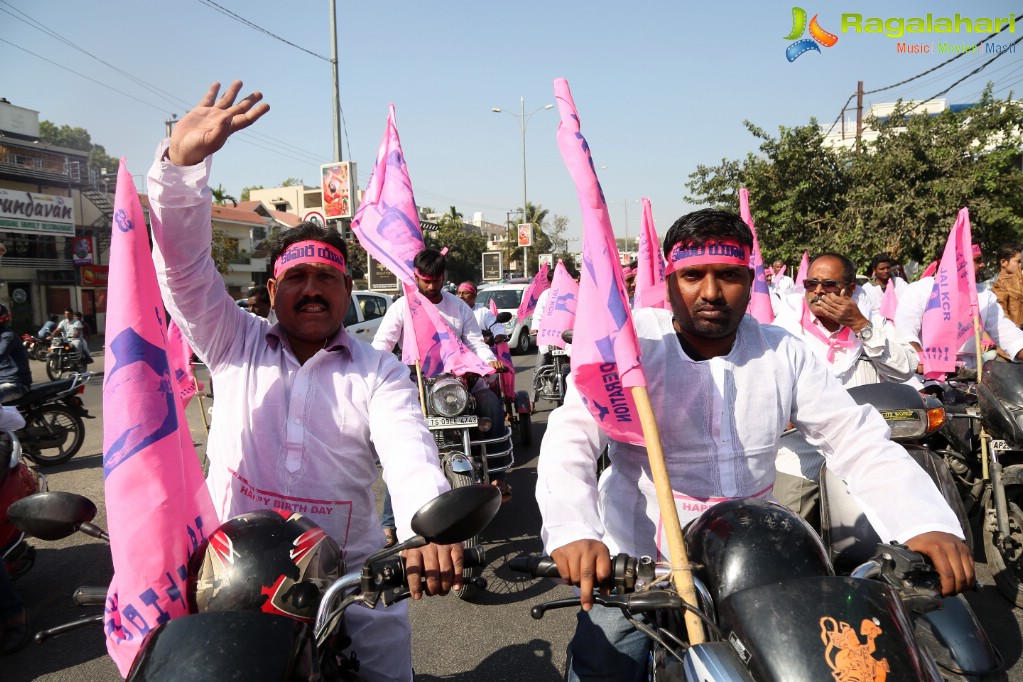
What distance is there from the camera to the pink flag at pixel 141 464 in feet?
5.54

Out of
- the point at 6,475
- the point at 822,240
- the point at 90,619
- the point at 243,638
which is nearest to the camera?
the point at 243,638

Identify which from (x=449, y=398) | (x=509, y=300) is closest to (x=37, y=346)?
(x=509, y=300)

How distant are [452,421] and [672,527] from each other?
3901mm

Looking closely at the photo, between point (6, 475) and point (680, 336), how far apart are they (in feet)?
14.2

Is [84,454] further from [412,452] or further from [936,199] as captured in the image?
[936,199]

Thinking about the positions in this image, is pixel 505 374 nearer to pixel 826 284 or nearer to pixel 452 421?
pixel 452 421

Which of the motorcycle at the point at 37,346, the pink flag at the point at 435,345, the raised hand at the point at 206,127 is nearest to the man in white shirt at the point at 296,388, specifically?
the raised hand at the point at 206,127

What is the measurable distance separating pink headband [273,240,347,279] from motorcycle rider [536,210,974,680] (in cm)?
91

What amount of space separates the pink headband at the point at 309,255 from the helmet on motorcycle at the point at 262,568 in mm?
939

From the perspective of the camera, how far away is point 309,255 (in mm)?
2418

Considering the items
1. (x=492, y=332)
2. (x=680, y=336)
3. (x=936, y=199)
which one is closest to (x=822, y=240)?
(x=936, y=199)

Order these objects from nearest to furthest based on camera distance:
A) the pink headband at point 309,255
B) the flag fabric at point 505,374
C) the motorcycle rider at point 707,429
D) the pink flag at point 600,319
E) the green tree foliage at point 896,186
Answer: the pink flag at point 600,319
the motorcycle rider at point 707,429
the pink headband at point 309,255
the flag fabric at point 505,374
the green tree foliage at point 896,186

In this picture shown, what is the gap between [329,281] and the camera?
2469mm

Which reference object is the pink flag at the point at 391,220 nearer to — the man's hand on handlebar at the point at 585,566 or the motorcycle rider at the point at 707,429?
the motorcycle rider at the point at 707,429
